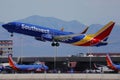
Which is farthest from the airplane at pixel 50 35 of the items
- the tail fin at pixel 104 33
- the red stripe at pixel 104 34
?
the tail fin at pixel 104 33

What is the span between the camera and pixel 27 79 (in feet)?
343

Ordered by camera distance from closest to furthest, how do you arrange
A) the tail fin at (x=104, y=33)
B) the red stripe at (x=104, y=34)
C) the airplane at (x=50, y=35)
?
the airplane at (x=50, y=35)
the red stripe at (x=104, y=34)
the tail fin at (x=104, y=33)

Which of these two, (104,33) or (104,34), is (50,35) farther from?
(104,33)

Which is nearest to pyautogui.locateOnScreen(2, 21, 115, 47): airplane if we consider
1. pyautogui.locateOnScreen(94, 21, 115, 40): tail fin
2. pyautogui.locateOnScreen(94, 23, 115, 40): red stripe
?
pyautogui.locateOnScreen(94, 23, 115, 40): red stripe

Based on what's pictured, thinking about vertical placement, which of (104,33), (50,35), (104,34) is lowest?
(50,35)

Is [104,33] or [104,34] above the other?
[104,33]

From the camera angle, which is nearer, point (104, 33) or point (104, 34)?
point (104, 34)

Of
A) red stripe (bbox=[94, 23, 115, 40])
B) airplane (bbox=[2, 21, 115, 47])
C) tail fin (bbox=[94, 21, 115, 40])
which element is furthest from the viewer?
tail fin (bbox=[94, 21, 115, 40])

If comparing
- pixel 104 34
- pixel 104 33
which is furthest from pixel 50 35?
pixel 104 33

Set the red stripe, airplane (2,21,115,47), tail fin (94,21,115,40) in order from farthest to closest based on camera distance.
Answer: tail fin (94,21,115,40) → the red stripe → airplane (2,21,115,47)

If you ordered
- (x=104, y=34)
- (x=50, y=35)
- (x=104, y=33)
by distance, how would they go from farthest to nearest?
(x=104, y=33)
(x=104, y=34)
(x=50, y=35)

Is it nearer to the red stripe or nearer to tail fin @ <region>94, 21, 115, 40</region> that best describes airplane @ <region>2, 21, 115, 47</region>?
the red stripe

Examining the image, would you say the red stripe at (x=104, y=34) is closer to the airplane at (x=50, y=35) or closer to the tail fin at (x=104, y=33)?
the tail fin at (x=104, y=33)

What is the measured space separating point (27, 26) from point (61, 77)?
3403cm
